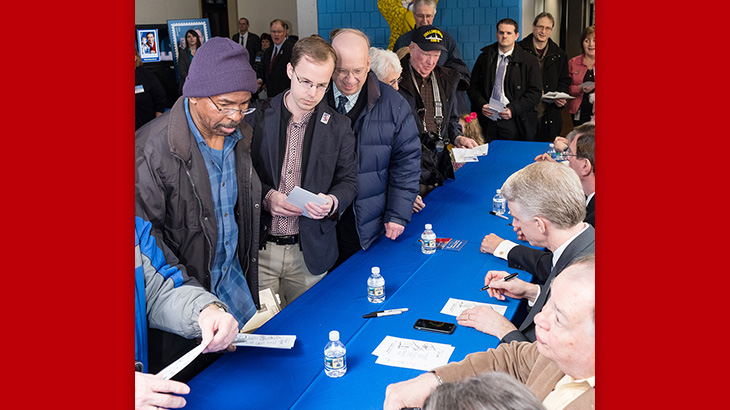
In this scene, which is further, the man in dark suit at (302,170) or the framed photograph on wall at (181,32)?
the framed photograph on wall at (181,32)

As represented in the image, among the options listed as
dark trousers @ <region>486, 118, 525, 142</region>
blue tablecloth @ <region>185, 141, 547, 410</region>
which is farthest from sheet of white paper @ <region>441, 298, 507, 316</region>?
dark trousers @ <region>486, 118, 525, 142</region>

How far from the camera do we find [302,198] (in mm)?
2959

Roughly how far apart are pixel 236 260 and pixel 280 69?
6.98 m

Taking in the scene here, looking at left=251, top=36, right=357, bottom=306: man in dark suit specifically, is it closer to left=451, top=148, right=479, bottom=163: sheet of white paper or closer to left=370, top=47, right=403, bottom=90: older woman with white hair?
left=370, top=47, right=403, bottom=90: older woman with white hair

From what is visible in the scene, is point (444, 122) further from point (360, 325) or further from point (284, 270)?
point (360, 325)

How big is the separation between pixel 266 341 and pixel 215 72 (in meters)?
1.01

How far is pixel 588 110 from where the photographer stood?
7.47 metres

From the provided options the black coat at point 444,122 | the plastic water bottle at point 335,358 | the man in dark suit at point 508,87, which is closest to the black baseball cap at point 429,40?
the black coat at point 444,122

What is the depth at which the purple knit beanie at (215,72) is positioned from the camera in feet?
7.79

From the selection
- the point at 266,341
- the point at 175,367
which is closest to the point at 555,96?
the point at 266,341

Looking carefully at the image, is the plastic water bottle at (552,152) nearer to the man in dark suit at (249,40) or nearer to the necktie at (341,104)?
the necktie at (341,104)

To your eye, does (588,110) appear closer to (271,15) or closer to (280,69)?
(280,69)

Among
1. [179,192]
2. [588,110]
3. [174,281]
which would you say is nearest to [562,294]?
[174,281]

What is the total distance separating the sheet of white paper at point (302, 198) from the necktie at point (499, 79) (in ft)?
14.7
